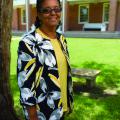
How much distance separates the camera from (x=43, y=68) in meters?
2.83

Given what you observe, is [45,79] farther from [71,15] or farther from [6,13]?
[71,15]

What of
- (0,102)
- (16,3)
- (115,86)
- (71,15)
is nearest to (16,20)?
(16,3)

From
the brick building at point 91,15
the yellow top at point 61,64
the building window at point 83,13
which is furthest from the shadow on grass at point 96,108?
the building window at point 83,13

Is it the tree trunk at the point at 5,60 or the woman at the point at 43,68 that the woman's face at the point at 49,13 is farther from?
the tree trunk at the point at 5,60

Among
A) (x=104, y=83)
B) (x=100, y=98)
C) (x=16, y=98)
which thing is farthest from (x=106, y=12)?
(x=16, y=98)

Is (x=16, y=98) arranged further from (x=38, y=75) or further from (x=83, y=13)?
(x=83, y=13)

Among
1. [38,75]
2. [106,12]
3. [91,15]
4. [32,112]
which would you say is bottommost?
[91,15]

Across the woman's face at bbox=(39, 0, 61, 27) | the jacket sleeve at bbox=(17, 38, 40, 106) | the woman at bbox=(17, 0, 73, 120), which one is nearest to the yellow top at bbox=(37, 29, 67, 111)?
the woman at bbox=(17, 0, 73, 120)

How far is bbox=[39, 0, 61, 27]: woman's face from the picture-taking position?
2928mm

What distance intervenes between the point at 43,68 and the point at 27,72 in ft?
0.46

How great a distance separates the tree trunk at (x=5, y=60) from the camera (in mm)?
4625

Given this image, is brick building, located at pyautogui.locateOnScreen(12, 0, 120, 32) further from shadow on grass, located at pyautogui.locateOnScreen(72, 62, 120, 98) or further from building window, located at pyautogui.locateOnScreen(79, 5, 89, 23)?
shadow on grass, located at pyautogui.locateOnScreen(72, 62, 120, 98)

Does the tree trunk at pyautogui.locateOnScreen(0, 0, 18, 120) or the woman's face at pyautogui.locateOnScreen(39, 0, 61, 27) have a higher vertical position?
the woman's face at pyautogui.locateOnScreen(39, 0, 61, 27)

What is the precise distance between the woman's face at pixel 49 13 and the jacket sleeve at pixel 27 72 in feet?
1.00
